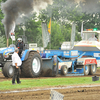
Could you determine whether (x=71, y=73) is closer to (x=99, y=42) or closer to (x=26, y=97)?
(x=99, y=42)

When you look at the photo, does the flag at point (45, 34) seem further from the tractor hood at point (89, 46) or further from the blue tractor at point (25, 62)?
the blue tractor at point (25, 62)

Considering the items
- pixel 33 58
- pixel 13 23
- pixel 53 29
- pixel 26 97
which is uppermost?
pixel 53 29

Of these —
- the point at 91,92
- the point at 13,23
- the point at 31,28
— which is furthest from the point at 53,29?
the point at 91,92

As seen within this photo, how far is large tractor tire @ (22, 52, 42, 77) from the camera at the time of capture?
1474 centimetres

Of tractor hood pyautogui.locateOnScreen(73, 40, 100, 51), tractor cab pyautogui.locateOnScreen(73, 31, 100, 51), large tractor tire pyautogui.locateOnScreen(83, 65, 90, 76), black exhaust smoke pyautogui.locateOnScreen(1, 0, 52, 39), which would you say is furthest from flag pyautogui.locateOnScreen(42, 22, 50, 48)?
black exhaust smoke pyautogui.locateOnScreen(1, 0, 52, 39)

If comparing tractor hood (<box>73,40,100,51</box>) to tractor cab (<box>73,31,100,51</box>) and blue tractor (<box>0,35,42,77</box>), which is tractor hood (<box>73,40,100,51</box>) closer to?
tractor cab (<box>73,31,100,51</box>)

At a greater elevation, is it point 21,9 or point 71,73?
point 21,9

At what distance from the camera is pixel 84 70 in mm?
19062

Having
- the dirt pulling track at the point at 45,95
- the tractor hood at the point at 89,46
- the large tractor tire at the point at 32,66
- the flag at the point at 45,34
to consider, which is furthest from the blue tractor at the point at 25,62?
the flag at the point at 45,34

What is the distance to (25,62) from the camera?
14.8 meters

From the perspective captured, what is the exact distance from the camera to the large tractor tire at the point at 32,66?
14.7 metres

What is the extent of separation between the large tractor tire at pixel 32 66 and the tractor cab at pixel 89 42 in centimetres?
637

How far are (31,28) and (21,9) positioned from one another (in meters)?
48.9

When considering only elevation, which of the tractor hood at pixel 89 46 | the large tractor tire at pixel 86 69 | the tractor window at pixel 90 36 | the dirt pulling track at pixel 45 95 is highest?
the tractor window at pixel 90 36
